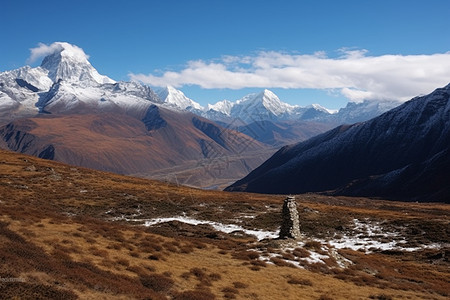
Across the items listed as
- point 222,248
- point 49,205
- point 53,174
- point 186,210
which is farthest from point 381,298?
point 53,174

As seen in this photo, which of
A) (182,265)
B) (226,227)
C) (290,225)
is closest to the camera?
(182,265)

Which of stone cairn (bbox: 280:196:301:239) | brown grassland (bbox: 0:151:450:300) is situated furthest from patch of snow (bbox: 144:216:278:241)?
stone cairn (bbox: 280:196:301:239)

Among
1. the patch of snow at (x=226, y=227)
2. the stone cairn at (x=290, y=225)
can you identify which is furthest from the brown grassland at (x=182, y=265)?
the stone cairn at (x=290, y=225)

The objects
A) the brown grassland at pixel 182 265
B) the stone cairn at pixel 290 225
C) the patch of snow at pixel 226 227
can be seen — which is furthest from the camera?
the patch of snow at pixel 226 227

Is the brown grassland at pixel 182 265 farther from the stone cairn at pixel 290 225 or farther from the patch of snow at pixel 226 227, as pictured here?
the stone cairn at pixel 290 225

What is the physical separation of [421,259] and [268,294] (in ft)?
104

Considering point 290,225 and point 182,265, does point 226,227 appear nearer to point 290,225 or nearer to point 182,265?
point 290,225

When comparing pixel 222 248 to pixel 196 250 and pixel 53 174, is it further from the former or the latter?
pixel 53 174

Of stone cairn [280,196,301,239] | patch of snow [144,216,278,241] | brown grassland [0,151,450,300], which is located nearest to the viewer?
brown grassland [0,151,450,300]

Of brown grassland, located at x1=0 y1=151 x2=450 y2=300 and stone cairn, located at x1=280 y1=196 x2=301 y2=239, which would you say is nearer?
brown grassland, located at x1=0 y1=151 x2=450 y2=300

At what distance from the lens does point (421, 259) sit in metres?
46.4

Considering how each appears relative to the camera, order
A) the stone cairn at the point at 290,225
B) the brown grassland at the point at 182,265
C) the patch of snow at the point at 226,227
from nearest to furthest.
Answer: the brown grassland at the point at 182,265 < the stone cairn at the point at 290,225 < the patch of snow at the point at 226,227

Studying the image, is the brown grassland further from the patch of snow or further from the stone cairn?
the stone cairn

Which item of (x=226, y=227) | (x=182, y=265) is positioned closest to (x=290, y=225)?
(x=226, y=227)
